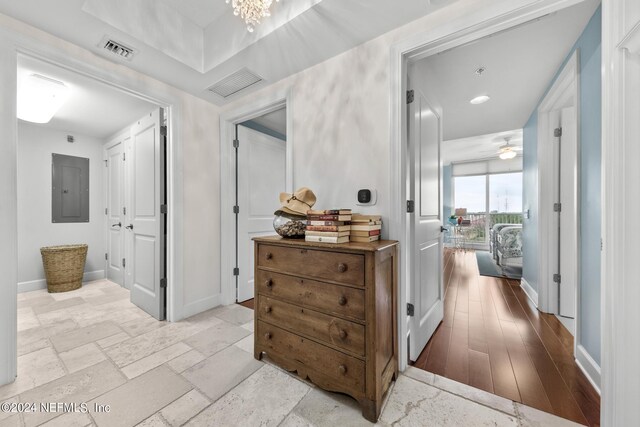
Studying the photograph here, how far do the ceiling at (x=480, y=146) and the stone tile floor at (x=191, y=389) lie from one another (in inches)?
181

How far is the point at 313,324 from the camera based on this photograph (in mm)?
1416

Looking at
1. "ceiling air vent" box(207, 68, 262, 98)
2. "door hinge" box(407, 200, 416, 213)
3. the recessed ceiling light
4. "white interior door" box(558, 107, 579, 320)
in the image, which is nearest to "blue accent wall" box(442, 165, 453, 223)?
the recessed ceiling light

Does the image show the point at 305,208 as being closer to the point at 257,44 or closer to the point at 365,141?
the point at 365,141

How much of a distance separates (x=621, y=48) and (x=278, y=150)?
2976 mm

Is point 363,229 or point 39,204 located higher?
point 39,204

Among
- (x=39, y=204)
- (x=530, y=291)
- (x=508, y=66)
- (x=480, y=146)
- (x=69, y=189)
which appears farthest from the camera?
(x=480, y=146)

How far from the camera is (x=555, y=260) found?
8.22 ft

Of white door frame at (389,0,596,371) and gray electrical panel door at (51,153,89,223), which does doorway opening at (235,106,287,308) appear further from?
gray electrical panel door at (51,153,89,223)

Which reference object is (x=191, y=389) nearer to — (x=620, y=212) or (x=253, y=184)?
(x=253, y=184)

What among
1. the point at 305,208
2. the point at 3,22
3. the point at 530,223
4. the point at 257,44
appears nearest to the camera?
the point at 3,22

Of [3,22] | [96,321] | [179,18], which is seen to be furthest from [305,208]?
[96,321]

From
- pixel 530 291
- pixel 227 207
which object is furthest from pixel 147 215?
pixel 530 291

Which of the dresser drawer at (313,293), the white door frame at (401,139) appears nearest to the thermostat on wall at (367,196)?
the white door frame at (401,139)

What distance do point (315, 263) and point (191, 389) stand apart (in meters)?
1.06
